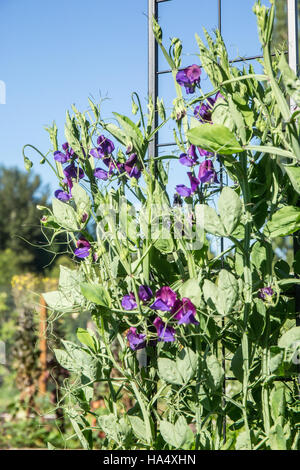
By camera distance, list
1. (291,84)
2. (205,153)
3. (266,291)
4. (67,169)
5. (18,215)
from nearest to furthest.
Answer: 1. (291,84)
2. (266,291)
3. (205,153)
4. (67,169)
5. (18,215)

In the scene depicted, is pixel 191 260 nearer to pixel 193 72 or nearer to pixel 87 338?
pixel 87 338

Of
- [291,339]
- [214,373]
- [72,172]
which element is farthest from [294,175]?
[72,172]

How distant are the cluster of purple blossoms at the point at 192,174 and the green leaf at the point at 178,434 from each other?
50 centimetres

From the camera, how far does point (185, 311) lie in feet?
3.55

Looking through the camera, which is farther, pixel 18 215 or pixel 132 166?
pixel 18 215

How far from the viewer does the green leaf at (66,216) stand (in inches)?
49.3

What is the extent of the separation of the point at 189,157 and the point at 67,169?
33 cm

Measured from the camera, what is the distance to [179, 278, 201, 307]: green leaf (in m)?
1.08

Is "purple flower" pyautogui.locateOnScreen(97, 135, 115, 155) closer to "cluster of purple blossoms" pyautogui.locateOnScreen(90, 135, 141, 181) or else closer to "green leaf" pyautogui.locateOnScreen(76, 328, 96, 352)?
"cluster of purple blossoms" pyautogui.locateOnScreen(90, 135, 141, 181)

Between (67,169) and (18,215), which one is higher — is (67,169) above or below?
above

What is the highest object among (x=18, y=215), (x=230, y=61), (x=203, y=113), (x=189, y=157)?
(x=230, y=61)

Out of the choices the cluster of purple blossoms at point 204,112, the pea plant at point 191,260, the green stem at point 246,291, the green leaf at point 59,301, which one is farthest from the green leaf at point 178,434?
the cluster of purple blossoms at point 204,112

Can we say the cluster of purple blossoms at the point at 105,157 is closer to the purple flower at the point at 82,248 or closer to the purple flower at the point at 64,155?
the purple flower at the point at 64,155

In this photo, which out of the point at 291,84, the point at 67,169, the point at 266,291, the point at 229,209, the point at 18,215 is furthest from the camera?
the point at 18,215
